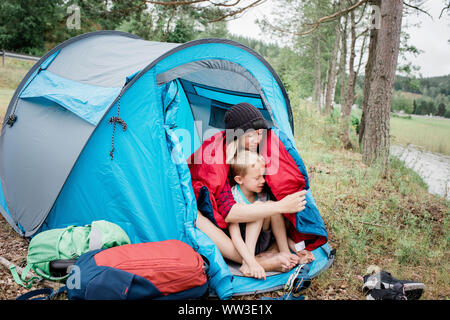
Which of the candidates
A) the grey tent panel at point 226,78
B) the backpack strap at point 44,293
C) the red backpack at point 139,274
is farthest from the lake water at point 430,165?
the backpack strap at point 44,293

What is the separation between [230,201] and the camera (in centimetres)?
236

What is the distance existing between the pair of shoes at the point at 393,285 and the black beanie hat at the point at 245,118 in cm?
127

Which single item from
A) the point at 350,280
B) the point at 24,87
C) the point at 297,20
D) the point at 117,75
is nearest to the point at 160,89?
the point at 117,75

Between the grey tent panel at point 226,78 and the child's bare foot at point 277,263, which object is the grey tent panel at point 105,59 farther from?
the child's bare foot at point 277,263

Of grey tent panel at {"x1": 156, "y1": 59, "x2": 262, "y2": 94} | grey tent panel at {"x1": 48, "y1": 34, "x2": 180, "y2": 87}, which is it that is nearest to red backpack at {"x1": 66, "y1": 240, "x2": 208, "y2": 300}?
grey tent panel at {"x1": 48, "y1": 34, "x2": 180, "y2": 87}

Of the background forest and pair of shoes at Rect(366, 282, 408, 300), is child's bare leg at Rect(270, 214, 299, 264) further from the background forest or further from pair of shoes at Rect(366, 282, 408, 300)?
pair of shoes at Rect(366, 282, 408, 300)

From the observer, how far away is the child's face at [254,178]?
8.03 ft

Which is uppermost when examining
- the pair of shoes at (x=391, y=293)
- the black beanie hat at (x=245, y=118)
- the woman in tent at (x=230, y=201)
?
the black beanie hat at (x=245, y=118)

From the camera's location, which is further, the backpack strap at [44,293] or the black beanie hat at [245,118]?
the black beanie hat at [245,118]

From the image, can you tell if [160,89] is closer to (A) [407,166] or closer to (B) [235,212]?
(B) [235,212]

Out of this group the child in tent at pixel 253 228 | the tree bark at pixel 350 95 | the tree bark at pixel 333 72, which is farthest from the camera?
the tree bark at pixel 333 72

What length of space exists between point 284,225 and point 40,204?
1.86m
